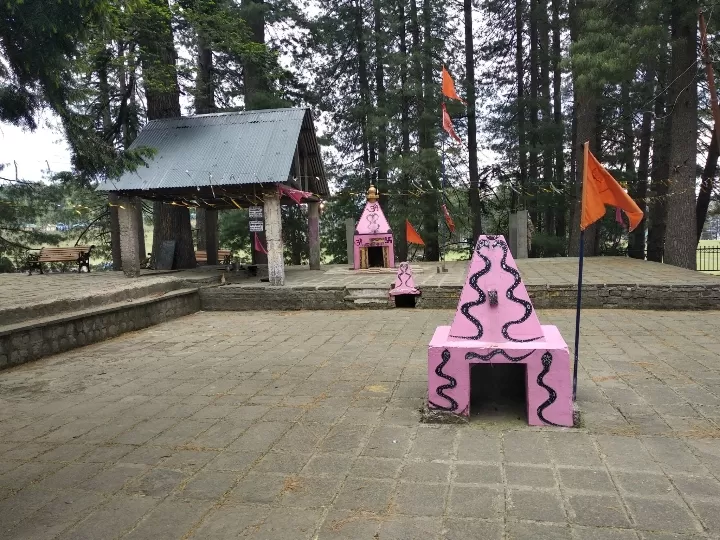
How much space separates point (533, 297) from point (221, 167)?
683 centimetres

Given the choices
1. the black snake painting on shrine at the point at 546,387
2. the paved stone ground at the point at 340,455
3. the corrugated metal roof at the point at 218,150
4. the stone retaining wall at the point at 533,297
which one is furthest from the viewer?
the corrugated metal roof at the point at 218,150

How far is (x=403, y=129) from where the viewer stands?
735 inches

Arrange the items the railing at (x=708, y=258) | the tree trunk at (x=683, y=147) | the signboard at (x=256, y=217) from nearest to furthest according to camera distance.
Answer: the signboard at (x=256, y=217), the tree trunk at (x=683, y=147), the railing at (x=708, y=258)

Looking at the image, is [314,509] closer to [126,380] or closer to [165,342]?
[126,380]

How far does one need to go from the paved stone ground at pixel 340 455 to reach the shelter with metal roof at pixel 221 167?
5.15m

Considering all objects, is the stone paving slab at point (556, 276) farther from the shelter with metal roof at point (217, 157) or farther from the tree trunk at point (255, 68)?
the tree trunk at point (255, 68)

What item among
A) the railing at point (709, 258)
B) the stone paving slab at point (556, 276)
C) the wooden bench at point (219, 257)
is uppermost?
the wooden bench at point (219, 257)

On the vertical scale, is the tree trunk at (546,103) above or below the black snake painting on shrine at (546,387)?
above

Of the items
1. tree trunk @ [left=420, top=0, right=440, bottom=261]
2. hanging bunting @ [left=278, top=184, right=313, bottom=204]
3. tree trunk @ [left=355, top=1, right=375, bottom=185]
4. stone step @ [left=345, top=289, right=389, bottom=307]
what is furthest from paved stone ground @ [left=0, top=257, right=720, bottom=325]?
tree trunk @ [left=355, top=1, right=375, bottom=185]

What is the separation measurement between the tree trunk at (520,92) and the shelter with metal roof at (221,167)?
35.8ft

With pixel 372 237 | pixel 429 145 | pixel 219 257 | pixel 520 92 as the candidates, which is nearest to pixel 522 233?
pixel 429 145

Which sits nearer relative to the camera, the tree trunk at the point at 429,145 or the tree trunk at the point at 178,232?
the tree trunk at the point at 178,232

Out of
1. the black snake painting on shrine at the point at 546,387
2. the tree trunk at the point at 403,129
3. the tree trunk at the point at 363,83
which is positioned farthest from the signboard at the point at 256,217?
the tree trunk at the point at 363,83

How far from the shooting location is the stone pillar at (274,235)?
1029 centimetres
